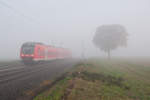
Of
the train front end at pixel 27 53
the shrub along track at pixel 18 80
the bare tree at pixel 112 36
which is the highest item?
the bare tree at pixel 112 36

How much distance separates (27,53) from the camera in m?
19.9

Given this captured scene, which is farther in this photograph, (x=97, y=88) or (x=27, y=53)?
(x=27, y=53)

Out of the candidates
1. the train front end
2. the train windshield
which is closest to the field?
the train front end

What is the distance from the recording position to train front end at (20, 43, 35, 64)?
1966cm

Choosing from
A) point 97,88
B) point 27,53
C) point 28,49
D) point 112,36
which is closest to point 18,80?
point 97,88

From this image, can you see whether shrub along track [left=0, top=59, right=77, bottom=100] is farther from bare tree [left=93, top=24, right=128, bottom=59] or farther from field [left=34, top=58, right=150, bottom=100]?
bare tree [left=93, top=24, right=128, bottom=59]

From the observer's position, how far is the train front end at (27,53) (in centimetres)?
1966

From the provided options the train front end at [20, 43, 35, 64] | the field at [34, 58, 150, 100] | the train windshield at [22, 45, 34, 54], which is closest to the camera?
the field at [34, 58, 150, 100]

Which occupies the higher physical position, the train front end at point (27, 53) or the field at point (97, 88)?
the train front end at point (27, 53)

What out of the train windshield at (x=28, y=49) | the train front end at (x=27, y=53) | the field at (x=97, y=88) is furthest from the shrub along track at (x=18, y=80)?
the train windshield at (x=28, y=49)

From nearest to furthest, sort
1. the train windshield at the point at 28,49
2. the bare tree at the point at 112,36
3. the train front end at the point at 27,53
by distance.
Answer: the train front end at the point at 27,53 → the train windshield at the point at 28,49 → the bare tree at the point at 112,36

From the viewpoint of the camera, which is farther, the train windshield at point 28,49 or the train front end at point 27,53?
the train windshield at point 28,49

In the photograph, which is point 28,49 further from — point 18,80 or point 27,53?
point 18,80

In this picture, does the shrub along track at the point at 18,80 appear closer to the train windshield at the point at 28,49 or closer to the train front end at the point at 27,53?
the train front end at the point at 27,53
